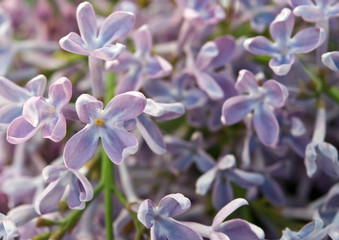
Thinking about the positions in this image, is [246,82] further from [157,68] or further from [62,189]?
[62,189]

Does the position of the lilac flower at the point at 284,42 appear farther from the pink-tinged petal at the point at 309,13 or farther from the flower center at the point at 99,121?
the flower center at the point at 99,121

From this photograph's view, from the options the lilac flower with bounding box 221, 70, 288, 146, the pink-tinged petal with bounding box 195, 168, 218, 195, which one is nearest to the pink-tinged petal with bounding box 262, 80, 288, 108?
the lilac flower with bounding box 221, 70, 288, 146

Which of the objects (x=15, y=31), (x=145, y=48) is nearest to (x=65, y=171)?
(x=145, y=48)

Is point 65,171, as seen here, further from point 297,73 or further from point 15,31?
point 15,31

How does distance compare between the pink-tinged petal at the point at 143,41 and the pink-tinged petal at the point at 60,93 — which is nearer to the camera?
the pink-tinged petal at the point at 60,93

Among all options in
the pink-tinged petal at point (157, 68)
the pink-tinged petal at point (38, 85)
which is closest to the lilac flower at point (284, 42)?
the pink-tinged petal at point (157, 68)

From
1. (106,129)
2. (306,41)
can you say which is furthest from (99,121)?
(306,41)

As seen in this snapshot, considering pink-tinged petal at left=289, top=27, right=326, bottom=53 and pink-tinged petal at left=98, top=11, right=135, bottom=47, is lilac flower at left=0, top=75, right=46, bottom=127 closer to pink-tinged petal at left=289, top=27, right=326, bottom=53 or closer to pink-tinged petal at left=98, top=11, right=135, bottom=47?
pink-tinged petal at left=98, top=11, right=135, bottom=47
